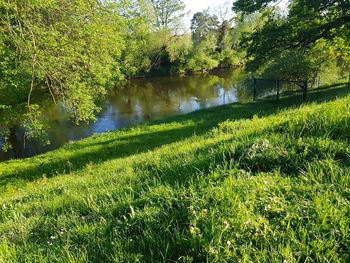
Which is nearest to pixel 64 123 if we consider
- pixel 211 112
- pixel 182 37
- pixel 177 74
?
pixel 211 112

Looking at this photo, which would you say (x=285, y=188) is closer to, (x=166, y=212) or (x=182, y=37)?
(x=166, y=212)

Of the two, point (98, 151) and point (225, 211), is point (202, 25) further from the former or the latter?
point (225, 211)

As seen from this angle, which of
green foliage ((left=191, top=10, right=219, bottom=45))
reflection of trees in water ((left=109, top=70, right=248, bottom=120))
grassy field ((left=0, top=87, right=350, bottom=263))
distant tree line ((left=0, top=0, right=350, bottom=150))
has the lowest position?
reflection of trees in water ((left=109, top=70, right=248, bottom=120))

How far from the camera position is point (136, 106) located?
1355 inches

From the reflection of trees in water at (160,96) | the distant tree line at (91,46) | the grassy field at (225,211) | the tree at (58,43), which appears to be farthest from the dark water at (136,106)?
the grassy field at (225,211)

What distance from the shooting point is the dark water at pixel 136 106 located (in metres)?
23.1

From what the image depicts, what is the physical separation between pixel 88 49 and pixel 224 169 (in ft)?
33.6

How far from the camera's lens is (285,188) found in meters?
3.06

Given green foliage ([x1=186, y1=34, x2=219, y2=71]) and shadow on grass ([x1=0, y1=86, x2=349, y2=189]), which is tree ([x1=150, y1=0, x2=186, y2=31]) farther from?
shadow on grass ([x1=0, y1=86, x2=349, y2=189])

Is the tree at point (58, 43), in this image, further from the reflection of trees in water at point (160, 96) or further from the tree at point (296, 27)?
the reflection of trees in water at point (160, 96)

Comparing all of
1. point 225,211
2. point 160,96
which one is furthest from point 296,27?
point 160,96

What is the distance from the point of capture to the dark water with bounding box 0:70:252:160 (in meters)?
23.1

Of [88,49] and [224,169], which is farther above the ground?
[88,49]

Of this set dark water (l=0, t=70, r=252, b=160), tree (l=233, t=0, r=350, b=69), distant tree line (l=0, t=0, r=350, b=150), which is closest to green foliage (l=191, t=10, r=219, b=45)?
dark water (l=0, t=70, r=252, b=160)
